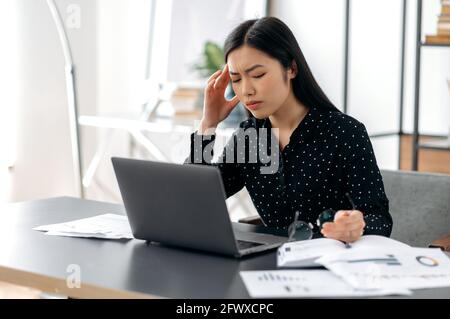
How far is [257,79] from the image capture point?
211cm

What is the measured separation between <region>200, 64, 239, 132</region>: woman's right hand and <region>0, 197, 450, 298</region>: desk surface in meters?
0.60

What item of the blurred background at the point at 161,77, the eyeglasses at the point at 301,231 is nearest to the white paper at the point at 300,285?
the eyeglasses at the point at 301,231

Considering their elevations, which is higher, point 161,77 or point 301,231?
point 161,77

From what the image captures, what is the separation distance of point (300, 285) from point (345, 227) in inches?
11.0

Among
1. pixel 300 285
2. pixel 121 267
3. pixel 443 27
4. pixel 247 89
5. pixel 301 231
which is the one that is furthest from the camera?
pixel 443 27

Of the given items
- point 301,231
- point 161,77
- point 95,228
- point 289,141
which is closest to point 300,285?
point 301,231

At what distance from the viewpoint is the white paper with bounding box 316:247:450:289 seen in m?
1.47

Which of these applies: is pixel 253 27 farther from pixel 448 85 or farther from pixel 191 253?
pixel 448 85

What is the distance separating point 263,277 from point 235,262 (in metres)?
0.16

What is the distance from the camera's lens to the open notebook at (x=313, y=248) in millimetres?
1590

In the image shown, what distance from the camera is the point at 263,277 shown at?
1518mm

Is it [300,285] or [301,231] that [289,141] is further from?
[300,285]

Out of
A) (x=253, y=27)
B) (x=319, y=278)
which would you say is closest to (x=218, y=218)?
(x=319, y=278)

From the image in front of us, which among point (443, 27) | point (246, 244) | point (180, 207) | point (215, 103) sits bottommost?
point (246, 244)
